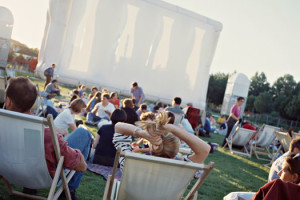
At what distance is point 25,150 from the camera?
1.87 m

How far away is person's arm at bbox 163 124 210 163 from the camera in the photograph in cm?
191

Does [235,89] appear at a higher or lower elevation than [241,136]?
higher

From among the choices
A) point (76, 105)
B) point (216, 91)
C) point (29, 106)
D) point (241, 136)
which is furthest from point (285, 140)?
point (216, 91)

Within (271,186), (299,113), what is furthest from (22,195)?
(299,113)

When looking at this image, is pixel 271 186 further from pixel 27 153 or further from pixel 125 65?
pixel 125 65

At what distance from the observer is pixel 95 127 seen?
7.02 metres

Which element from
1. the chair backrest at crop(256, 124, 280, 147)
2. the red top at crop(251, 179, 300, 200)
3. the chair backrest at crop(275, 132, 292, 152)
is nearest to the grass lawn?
the chair backrest at crop(275, 132, 292, 152)

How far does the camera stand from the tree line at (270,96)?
41750 millimetres

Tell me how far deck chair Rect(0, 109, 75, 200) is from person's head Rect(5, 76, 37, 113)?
21cm

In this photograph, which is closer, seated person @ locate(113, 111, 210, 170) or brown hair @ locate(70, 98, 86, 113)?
seated person @ locate(113, 111, 210, 170)

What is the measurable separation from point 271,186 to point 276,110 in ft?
162

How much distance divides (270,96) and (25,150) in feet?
164

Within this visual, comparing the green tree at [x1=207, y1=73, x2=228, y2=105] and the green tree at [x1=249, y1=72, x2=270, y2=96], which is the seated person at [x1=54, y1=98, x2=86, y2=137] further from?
the green tree at [x1=249, y1=72, x2=270, y2=96]

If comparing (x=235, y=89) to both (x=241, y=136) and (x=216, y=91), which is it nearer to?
(x=241, y=136)
